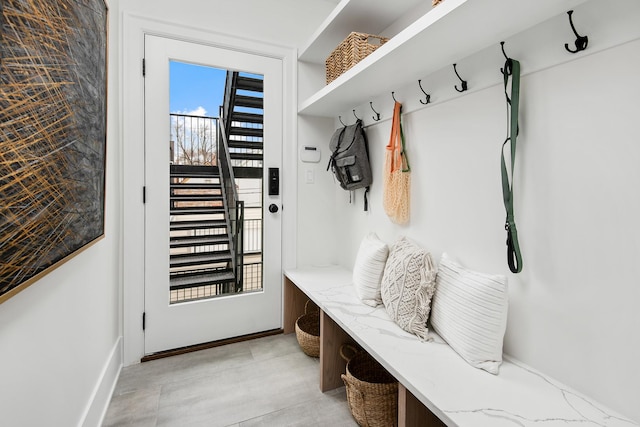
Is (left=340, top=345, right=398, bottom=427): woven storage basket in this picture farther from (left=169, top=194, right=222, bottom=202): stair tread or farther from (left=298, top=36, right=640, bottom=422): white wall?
(left=169, top=194, right=222, bottom=202): stair tread

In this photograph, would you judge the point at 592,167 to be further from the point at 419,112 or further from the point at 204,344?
the point at 204,344

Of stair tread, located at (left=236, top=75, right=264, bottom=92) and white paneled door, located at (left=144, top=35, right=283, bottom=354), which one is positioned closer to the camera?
white paneled door, located at (left=144, top=35, right=283, bottom=354)

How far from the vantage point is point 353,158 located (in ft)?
6.72

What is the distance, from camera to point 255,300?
2.38m

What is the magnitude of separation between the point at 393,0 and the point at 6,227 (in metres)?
1.93

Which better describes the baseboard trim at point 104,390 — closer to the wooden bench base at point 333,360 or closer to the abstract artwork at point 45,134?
the abstract artwork at point 45,134

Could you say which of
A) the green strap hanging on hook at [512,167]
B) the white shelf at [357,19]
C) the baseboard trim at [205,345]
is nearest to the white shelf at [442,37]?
the white shelf at [357,19]

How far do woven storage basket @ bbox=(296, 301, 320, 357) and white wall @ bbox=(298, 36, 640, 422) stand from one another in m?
1.10

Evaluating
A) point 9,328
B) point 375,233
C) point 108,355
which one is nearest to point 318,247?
point 375,233

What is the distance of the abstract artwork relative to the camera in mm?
648

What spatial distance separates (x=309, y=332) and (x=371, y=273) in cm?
86

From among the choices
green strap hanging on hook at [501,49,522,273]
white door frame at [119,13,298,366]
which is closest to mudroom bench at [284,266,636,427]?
green strap hanging on hook at [501,49,522,273]

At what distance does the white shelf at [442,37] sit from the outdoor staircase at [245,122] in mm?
745

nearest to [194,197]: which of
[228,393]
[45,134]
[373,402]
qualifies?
[228,393]
